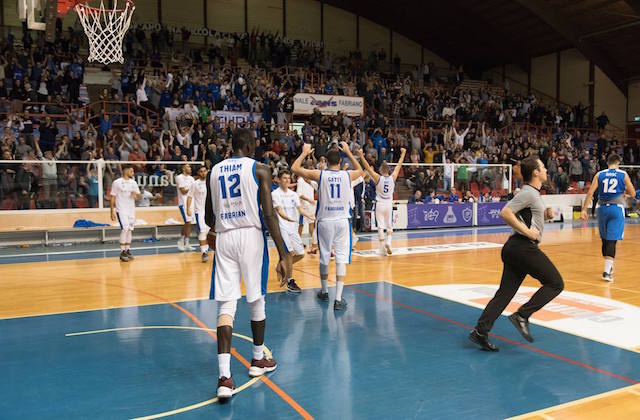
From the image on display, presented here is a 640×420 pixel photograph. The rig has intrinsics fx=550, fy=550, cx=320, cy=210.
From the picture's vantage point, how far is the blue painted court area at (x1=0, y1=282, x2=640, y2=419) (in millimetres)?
4379

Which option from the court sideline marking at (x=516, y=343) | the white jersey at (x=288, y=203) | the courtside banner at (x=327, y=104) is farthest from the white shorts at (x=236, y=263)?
the courtside banner at (x=327, y=104)

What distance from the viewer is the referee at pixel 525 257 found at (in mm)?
5594

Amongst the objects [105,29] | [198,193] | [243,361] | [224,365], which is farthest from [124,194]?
[224,365]

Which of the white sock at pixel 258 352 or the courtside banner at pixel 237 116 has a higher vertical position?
the courtside banner at pixel 237 116

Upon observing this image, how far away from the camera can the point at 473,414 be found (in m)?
4.20

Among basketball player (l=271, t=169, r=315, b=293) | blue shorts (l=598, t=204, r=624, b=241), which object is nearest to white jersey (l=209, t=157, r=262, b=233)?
basketball player (l=271, t=169, r=315, b=293)

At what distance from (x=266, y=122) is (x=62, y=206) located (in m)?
9.47

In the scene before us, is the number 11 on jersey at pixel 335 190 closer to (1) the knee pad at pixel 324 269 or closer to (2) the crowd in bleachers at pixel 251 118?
(1) the knee pad at pixel 324 269

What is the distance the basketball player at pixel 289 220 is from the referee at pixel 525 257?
3.84 m

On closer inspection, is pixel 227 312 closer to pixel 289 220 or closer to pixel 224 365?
pixel 224 365

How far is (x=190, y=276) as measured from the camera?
1045 cm

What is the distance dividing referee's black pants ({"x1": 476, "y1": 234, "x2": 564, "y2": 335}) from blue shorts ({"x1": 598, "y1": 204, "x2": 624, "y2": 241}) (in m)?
4.46

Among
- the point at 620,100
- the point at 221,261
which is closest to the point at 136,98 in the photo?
the point at 221,261

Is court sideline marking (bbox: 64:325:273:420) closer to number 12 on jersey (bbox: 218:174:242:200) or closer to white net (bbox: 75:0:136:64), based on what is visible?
number 12 on jersey (bbox: 218:174:242:200)
